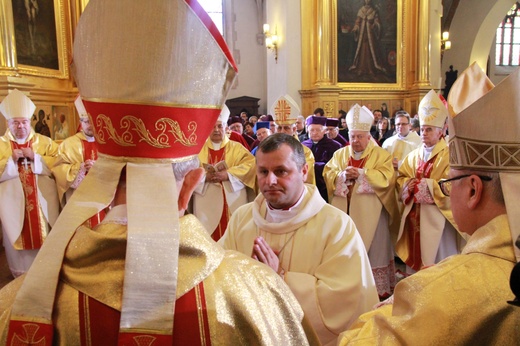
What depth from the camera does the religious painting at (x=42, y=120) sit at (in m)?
9.83

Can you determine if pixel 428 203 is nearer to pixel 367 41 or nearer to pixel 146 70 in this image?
pixel 146 70

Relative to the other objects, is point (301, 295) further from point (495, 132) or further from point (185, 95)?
point (185, 95)

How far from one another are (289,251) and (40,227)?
4665 millimetres

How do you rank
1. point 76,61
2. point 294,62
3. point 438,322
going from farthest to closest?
point 294,62 → point 438,322 → point 76,61

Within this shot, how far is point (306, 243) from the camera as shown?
2586 mm

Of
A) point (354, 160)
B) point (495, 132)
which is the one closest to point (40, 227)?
point (354, 160)

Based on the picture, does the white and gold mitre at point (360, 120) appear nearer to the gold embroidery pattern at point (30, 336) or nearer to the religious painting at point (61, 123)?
the gold embroidery pattern at point (30, 336)

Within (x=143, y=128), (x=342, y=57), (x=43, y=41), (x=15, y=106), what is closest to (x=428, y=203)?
(x=143, y=128)

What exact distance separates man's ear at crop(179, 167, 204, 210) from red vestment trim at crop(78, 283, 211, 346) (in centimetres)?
23

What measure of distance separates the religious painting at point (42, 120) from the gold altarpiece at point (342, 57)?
22.8 ft

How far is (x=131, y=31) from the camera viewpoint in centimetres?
110

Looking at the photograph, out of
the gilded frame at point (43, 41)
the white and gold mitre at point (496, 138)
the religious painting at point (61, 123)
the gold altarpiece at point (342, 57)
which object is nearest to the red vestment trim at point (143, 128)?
the white and gold mitre at point (496, 138)

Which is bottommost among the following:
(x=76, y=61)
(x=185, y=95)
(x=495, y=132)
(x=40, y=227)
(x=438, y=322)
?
(x=40, y=227)

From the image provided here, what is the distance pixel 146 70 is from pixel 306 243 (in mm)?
1716
